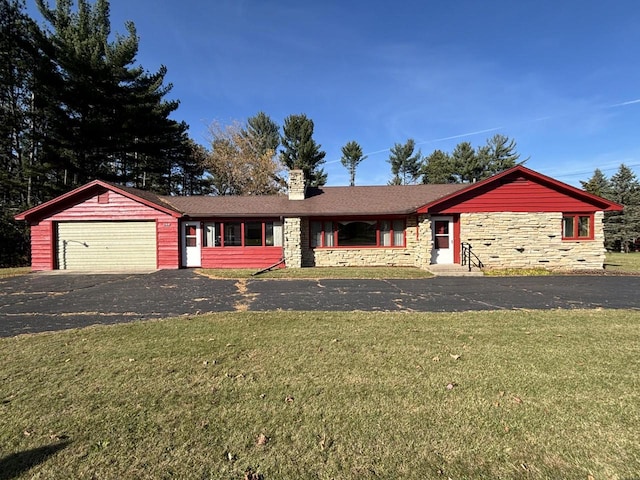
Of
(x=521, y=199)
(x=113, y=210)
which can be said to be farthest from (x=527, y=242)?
(x=113, y=210)

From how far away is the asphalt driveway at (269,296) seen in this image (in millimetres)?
6953

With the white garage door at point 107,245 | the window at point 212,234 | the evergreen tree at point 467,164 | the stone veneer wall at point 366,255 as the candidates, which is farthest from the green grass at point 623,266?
the evergreen tree at point 467,164

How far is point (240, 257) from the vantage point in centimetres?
1570

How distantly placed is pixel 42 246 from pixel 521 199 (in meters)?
21.5

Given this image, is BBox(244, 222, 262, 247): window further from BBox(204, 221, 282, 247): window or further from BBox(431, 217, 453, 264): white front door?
BBox(431, 217, 453, 264): white front door

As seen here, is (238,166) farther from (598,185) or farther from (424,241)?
(598,185)

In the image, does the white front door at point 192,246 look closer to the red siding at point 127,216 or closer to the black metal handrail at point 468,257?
the red siding at point 127,216

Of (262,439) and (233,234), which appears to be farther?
(233,234)

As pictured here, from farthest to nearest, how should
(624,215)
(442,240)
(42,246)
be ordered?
(624,215)
(42,246)
(442,240)

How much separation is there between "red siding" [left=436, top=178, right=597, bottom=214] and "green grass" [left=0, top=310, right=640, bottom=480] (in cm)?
971

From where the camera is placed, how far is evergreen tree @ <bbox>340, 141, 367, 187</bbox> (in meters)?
43.5

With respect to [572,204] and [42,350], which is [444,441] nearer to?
[42,350]

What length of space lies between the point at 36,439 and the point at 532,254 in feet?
53.2

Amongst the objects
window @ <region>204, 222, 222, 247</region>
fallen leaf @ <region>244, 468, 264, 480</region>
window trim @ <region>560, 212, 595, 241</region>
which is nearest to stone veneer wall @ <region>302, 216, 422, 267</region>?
window @ <region>204, 222, 222, 247</region>
